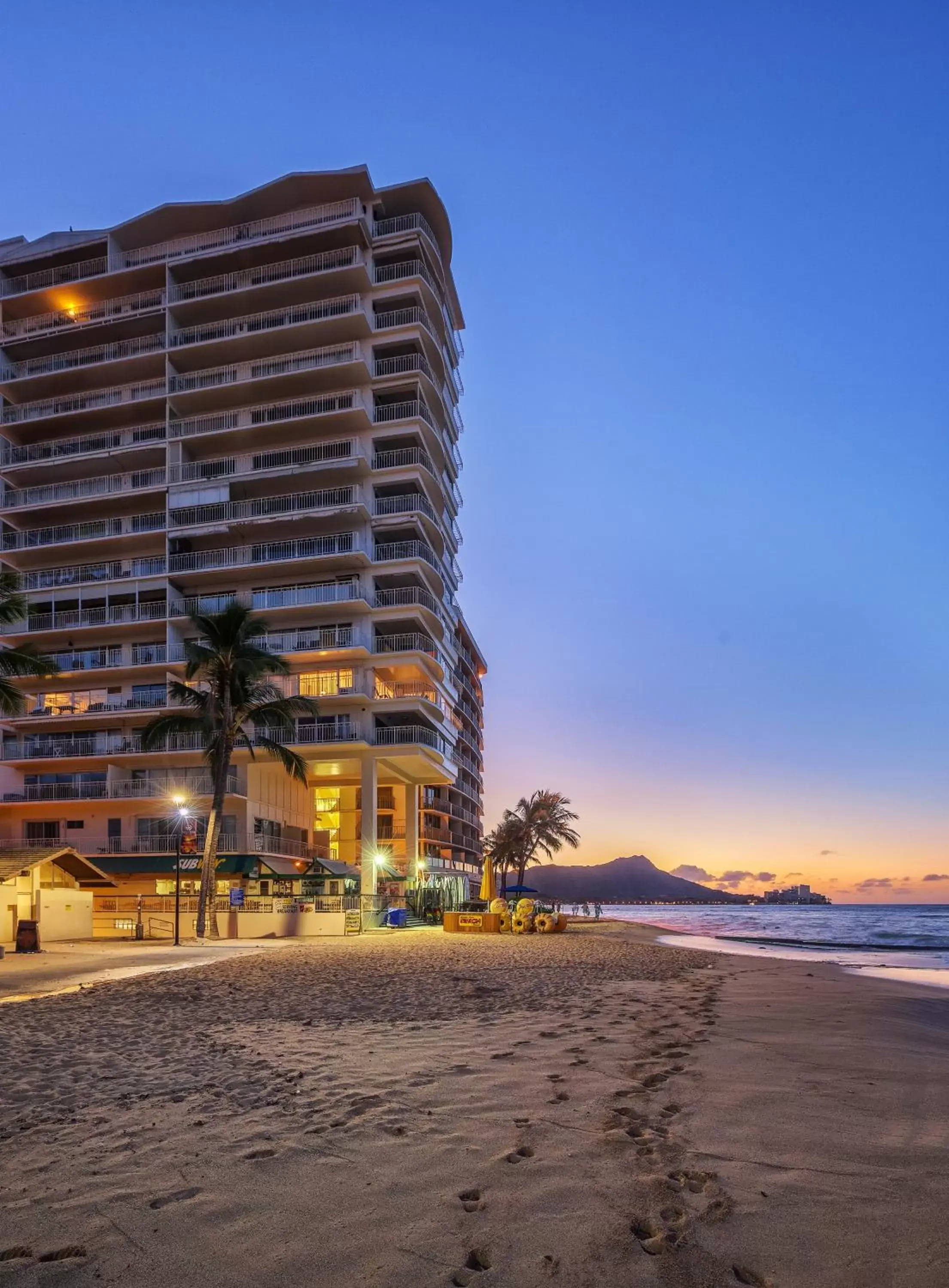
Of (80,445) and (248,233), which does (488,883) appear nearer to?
(80,445)

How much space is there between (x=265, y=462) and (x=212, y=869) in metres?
25.1

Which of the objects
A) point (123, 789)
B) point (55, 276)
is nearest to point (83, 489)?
point (55, 276)

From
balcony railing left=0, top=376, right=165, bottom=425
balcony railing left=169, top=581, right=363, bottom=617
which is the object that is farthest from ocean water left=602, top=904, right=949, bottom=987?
balcony railing left=0, top=376, right=165, bottom=425

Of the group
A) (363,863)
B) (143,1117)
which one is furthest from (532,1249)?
(363,863)

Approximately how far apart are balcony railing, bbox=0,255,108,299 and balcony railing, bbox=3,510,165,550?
49.1 feet

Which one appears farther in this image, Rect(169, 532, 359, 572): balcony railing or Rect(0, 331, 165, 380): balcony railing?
Rect(0, 331, 165, 380): balcony railing

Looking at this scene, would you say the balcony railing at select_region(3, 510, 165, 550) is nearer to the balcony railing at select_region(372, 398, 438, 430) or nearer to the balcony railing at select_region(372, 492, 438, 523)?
the balcony railing at select_region(372, 492, 438, 523)

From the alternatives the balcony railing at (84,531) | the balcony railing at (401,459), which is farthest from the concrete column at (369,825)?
the balcony railing at (84,531)

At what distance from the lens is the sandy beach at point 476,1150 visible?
13.8ft

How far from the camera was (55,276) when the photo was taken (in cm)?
5612

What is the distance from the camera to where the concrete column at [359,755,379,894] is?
46.2 m

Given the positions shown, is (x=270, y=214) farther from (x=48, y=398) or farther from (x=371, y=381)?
(x=48, y=398)

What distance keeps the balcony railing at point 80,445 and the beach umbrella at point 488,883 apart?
102ft

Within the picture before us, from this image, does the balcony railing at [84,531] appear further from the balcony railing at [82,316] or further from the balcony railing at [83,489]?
the balcony railing at [82,316]
